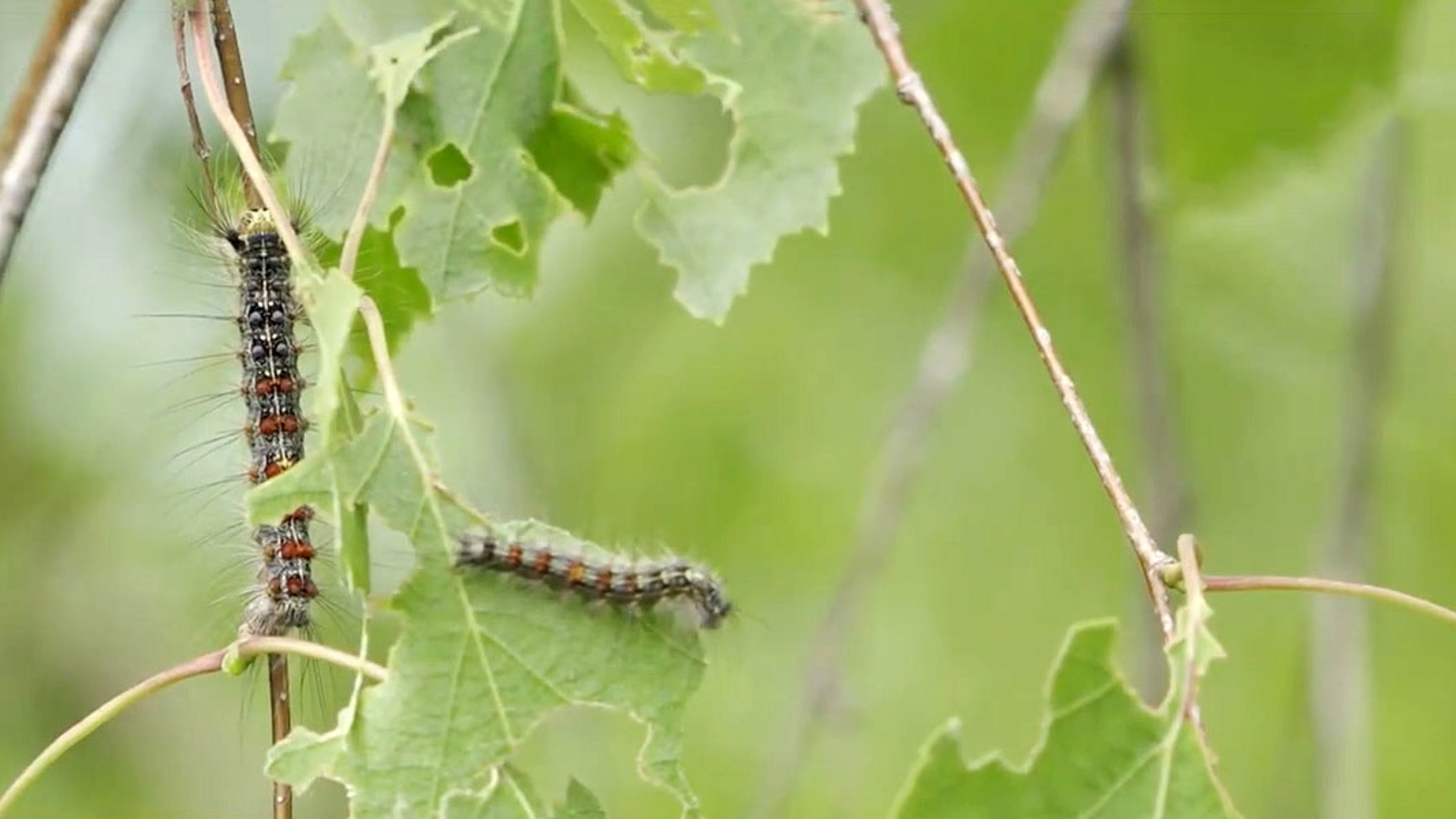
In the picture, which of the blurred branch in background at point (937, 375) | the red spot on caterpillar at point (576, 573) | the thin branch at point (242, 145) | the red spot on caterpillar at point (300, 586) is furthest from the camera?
the blurred branch in background at point (937, 375)

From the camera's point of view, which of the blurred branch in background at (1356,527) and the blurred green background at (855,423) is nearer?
the blurred branch in background at (1356,527)

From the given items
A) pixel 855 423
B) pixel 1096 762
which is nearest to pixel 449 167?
pixel 1096 762

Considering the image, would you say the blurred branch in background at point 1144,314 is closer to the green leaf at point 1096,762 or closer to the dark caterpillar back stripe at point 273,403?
the dark caterpillar back stripe at point 273,403

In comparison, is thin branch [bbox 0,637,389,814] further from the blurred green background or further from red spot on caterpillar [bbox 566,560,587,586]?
the blurred green background

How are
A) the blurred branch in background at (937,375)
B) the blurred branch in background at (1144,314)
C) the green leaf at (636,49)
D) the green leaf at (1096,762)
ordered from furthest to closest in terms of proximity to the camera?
the blurred branch in background at (1144,314) < the blurred branch in background at (937,375) < the green leaf at (636,49) < the green leaf at (1096,762)

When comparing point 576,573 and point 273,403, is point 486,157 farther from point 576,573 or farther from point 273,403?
point 576,573

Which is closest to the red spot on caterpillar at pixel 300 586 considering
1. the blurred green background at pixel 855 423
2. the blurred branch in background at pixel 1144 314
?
the blurred branch in background at pixel 1144 314

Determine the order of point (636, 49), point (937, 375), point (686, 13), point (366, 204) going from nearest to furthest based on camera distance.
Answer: point (366, 204)
point (686, 13)
point (636, 49)
point (937, 375)

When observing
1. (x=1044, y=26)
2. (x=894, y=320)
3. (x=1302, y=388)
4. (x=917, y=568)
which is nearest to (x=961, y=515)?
(x=917, y=568)
